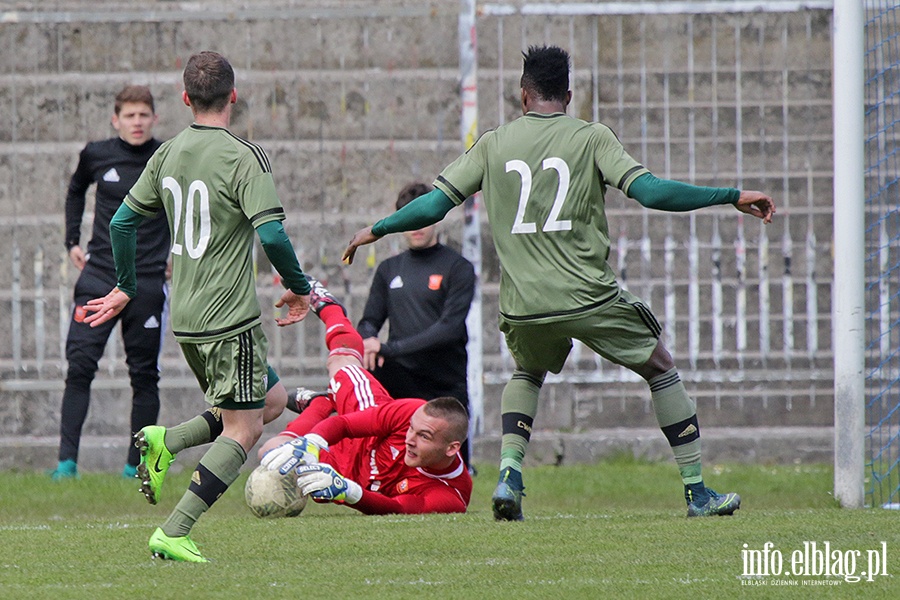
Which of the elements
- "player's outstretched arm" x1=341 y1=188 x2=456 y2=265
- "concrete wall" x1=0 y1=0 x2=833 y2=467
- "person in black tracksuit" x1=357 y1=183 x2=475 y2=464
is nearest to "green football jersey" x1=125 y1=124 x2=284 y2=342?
"player's outstretched arm" x1=341 y1=188 x2=456 y2=265

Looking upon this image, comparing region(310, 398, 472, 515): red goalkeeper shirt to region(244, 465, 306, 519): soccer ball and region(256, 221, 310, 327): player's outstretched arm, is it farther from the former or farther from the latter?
region(256, 221, 310, 327): player's outstretched arm

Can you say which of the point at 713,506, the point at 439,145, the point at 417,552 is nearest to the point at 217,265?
the point at 417,552

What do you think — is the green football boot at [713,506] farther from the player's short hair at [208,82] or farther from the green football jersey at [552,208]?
the player's short hair at [208,82]

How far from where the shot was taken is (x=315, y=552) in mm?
5449

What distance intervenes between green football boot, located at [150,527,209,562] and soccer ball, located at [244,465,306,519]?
1615 millimetres

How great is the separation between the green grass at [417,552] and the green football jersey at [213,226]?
0.93 metres

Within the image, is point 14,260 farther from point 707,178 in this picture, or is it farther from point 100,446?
point 707,178

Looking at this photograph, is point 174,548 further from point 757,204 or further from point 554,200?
point 757,204

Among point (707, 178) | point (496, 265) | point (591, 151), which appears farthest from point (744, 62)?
point (591, 151)

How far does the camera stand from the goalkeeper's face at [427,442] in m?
6.66

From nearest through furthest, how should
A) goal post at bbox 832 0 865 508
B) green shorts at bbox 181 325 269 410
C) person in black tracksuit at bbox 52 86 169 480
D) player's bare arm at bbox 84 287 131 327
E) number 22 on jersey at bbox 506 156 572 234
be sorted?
green shorts at bbox 181 325 269 410 → player's bare arm at bbox 84 287 131 327 → number 22 on jersey at bbox 506 156 572 234 → goal post at bbox 832 0 865 508 → person in black tracksuit at bbox 52 86 169 480

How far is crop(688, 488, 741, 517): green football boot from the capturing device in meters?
6.38

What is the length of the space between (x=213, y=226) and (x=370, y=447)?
2.35 m

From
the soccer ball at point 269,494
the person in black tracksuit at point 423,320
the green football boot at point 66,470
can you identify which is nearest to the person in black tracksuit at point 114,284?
the green football boot at point 66,470
